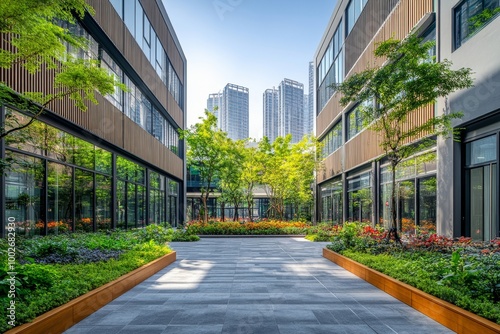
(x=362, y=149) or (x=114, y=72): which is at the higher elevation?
(x=114, y=72)

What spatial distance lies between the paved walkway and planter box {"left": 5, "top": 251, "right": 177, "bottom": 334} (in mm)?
132

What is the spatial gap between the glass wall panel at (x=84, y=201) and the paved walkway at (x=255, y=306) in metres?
6.51

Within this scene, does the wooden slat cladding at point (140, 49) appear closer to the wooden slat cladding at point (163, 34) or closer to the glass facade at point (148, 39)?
the wooden slat cladding at point (163, 34)

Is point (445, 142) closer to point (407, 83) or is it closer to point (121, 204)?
point (407, 83)

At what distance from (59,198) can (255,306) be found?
9768mm

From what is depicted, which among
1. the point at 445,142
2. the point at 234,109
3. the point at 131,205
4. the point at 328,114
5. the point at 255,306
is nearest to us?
the point at 255,306

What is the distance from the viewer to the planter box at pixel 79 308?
15.9 feet

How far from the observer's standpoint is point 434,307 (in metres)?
5.89

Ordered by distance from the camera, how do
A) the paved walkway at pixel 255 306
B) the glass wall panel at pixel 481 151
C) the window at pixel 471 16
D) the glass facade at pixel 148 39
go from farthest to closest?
the glass facade at pixel 148 39
the glass wall panel at pixel 481 151
the window at pixel 471 16
the paved walkway at pixel 255 306

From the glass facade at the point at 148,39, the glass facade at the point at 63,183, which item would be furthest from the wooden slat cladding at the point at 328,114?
the glass facade at the point at 63,183

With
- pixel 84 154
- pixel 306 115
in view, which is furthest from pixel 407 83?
pixel 306 115

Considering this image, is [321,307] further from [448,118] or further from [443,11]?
[443,11]

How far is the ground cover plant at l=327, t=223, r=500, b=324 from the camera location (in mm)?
5617

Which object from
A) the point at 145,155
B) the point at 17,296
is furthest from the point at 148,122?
the point at 17,296
